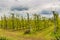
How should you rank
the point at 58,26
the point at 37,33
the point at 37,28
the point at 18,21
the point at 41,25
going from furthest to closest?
the point at 18,21
the point at 41,25
the point at 37,28
the point at 37,33
the point at 58,26

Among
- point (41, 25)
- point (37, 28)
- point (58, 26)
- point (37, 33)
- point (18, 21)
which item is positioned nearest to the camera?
point (58, 26)

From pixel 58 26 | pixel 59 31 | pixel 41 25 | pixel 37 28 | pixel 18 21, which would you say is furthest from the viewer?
pixel 18 21

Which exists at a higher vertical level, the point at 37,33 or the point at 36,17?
the point at 36,17

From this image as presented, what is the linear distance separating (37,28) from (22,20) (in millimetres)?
25773

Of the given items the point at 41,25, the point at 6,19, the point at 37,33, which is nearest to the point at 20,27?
the point at 6,19

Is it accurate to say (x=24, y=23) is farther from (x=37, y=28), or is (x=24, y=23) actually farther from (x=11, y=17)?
(x=37, y=28)

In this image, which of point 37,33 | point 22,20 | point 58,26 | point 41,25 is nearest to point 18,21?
point 22,20

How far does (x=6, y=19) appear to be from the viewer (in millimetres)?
131125

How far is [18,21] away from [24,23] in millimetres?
4420

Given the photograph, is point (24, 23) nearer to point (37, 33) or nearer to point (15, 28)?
point (15, 28)

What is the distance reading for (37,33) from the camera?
91.9 meters

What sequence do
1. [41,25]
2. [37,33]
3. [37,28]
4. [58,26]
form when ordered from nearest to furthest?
[58,26] < [37,33] < [37,28] < [41,25]

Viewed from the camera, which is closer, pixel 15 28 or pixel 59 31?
pixel 59 31

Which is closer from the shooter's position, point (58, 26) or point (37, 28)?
point (58, 26)
